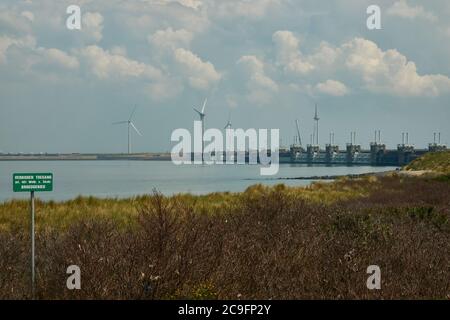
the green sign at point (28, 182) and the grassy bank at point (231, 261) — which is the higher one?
the green sign at point (28, 182)

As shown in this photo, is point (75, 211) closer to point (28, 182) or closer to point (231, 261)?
point (231, 261)

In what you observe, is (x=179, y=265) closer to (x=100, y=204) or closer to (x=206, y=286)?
(x=206, y=286)

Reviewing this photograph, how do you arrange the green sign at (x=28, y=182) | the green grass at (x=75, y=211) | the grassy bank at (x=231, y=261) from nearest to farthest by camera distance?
1. the grassy bank at (x=231, y=261)
2. the green sign at (x=28, y=182)
3. the green grass at (x=75, y=211)

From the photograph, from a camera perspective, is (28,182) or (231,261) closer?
(28,182)

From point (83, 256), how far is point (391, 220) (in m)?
10.9

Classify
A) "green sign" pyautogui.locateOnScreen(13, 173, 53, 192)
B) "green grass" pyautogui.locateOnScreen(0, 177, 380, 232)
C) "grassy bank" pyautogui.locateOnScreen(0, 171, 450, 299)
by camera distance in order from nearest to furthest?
"grassy bank" pyautogui.locateOnScreen(0, 171, 450, 299) → "green sign" pyautogui.locateOnScreen(13, 173, 53, 192) → "green grass" pyautogui.locateOnScreen(0, 177, 380, 232)

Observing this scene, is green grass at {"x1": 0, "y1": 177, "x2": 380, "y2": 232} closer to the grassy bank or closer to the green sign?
the grassy bank

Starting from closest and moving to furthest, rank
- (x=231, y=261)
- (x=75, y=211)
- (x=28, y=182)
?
(x=28, y=182), (x=231, y=261), (x=75, y=211)

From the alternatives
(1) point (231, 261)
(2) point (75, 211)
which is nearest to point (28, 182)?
(1) point (231, 261)

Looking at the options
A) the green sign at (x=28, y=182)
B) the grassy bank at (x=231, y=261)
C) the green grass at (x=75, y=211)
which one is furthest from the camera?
the green grass at (x=75, y=211)

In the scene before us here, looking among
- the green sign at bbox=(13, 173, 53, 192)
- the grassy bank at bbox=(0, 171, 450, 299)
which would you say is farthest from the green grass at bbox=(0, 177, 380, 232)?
the green sign at bbox=(13, 173, 53, 192)

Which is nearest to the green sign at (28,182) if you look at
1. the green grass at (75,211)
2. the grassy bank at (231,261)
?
the grassy bank at (231,261)

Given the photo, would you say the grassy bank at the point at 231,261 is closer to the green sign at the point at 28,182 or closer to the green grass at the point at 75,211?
the green sign at the point at 28,182
